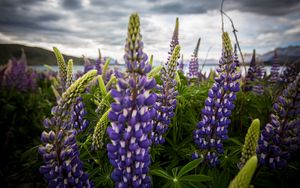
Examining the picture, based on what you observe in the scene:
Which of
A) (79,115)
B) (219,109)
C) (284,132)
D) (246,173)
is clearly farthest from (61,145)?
(284,132)

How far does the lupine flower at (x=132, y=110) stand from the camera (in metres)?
1.44

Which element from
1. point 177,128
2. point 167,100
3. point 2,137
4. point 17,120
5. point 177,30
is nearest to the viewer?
point 167,100

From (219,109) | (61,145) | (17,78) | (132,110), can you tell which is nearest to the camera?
(132,110)

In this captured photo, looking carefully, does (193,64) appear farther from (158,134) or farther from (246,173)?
(246,173)

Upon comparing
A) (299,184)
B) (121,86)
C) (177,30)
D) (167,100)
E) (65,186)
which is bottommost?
(299,184)

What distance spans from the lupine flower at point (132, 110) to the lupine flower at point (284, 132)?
3.58 ft

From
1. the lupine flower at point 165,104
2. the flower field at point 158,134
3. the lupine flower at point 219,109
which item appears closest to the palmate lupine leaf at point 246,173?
the flower field at point 158,134

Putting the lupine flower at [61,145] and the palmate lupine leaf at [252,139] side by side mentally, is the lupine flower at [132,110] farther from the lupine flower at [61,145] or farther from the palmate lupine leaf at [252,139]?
the palmate lupine leaf at [252,139]

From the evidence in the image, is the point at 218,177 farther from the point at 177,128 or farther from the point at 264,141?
the point at 177,128

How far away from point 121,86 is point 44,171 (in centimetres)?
79

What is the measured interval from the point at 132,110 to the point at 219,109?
1.08 m

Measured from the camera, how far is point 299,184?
222 centimetres

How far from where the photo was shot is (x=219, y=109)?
225 cm

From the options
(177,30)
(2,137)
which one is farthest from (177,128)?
(2,137)
